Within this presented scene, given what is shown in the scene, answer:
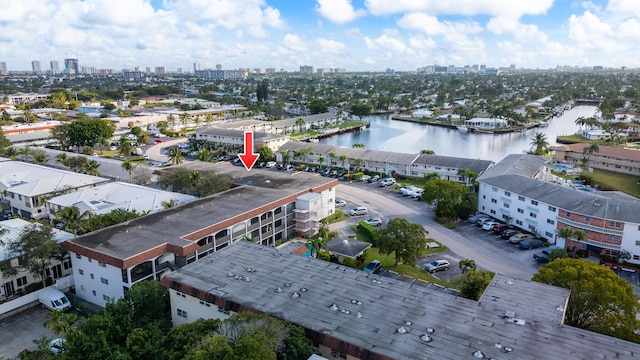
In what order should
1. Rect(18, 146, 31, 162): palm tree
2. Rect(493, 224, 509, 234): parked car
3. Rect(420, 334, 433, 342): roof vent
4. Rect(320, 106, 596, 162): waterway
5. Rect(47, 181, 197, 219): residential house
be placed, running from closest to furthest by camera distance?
Rect(420, 334, 433, 342): roof vent < Rect(47, 181, 197, 219): residential house < Rect(493, 224, 509, 234): parked car < Rect(18, 146, 31, 162): palm tree < Rect(320, 106, 596, 162): waterway

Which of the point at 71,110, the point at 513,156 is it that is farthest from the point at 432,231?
the point at 71,110

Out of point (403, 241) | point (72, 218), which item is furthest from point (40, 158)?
point (403, 241)

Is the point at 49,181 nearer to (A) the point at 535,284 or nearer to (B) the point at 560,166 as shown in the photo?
(A) the point at 535,284

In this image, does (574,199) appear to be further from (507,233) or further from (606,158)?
(606,158)

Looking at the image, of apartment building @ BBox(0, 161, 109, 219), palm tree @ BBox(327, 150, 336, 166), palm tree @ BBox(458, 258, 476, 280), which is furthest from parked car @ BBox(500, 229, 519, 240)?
apartment building @ BBox(0, 161, 109, 219)

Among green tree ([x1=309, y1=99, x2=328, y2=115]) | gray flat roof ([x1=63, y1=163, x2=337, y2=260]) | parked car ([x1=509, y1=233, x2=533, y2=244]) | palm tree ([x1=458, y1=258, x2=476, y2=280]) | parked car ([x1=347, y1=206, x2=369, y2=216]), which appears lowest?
parked car ([x1=509, y1=233, x2=533, y2=244])

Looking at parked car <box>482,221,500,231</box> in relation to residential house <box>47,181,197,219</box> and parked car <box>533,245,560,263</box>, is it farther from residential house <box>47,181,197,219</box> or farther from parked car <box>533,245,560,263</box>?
residential house <box>47,181,197,219</box>
